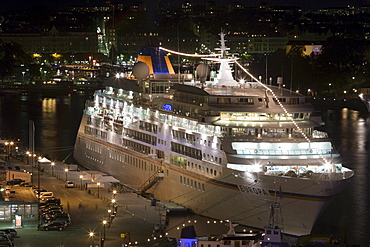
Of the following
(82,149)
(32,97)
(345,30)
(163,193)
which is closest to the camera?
(163,193)

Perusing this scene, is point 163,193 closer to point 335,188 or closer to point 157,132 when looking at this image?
point 157,132

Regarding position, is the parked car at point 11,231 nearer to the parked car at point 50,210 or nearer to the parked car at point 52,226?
the parked car at point 52,226

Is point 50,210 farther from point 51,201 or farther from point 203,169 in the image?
point 203,169

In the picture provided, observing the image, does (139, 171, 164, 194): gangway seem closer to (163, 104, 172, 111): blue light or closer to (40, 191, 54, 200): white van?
(163, 104, 172, 111): blue light

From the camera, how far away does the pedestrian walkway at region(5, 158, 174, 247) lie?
2134cm

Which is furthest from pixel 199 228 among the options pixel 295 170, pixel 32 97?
pixel 32 97

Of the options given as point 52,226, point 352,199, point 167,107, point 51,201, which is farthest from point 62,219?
point 352,199

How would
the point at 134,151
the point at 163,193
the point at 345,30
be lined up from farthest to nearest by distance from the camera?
the point at 345,30, the point at 134,151, the point at 163,193

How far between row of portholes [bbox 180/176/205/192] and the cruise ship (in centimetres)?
3

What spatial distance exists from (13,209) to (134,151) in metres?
6.50

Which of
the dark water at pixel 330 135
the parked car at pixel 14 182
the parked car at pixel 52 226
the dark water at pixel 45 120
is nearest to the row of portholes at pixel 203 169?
the dark water at pixel 330 135

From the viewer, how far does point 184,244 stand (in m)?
20.2

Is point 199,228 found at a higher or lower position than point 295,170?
lower

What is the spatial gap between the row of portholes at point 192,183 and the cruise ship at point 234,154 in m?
0.03
